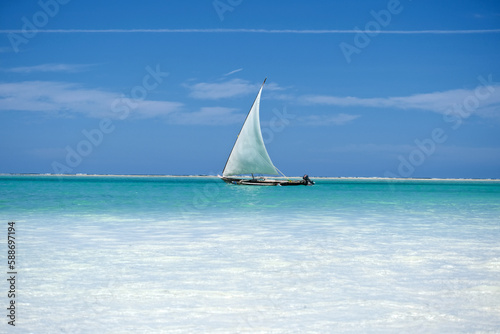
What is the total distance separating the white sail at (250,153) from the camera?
2079 inches

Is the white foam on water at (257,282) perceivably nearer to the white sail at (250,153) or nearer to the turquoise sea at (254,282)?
the turquoise sea at (254,282)

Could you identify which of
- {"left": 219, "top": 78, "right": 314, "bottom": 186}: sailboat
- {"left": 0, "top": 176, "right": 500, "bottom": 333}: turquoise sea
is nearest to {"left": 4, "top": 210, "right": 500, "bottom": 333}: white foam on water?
{"left": 0, "top": 176, "right": 500, "bottom": 333}: turquoise sea

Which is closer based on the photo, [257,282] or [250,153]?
[257,282]

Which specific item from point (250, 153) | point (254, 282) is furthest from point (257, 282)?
point (250, 153)

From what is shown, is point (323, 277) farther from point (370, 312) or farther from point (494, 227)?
point (494, 227)

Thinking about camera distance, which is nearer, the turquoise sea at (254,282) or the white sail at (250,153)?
the turquoise sea at (254,282)

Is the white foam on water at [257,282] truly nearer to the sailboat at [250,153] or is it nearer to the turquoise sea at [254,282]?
the turquoise sea at [254,282]

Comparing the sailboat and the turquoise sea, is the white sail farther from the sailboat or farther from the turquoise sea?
the turquoise sea

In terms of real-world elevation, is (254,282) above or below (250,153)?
below

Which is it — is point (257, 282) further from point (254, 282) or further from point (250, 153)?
point (250, 153)

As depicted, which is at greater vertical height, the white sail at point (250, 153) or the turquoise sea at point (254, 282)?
Answer: the white sail at point (250, 153)

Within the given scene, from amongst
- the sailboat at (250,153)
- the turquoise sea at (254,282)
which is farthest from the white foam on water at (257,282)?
the sailboat at (250,153)

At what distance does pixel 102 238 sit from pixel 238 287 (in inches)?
264

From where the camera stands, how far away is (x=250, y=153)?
5541 cm
